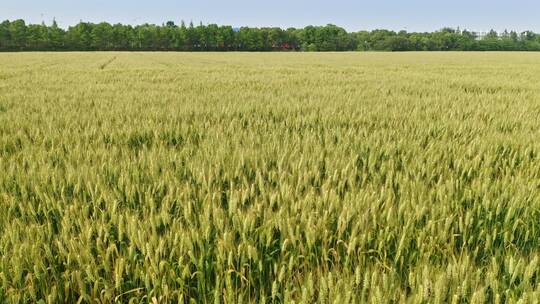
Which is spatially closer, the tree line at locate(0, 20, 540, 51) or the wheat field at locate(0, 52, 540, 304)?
the wheat field at locate(0, 52, 540, 304)

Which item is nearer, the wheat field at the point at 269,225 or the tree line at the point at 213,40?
the wheat field at the point at 269,225

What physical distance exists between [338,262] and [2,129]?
10.8ft

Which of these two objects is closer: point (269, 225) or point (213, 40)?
point (269, 225)

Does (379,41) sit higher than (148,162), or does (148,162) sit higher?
(379,41)

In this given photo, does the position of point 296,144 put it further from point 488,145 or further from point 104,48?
point 104,48

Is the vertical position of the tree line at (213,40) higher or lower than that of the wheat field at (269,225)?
higher

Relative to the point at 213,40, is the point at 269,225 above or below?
below

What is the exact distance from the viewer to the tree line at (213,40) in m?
88.5

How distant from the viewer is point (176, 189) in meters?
1.78

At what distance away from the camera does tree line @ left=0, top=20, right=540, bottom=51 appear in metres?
88.5

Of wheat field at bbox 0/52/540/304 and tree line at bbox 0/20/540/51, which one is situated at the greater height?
tree line at bbox 0/20/540/51

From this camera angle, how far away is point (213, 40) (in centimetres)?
10344

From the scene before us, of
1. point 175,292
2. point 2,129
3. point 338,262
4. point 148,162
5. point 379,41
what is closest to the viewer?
point 175,292

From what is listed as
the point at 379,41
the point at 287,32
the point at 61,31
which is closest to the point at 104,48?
the point at 61,31
